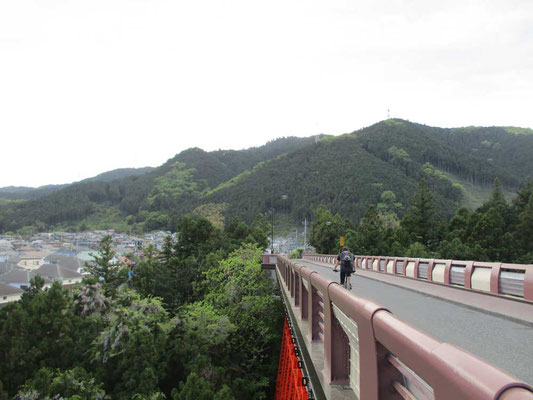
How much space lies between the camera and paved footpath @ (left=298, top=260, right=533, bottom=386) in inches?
140

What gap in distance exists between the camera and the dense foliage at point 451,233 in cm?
4025

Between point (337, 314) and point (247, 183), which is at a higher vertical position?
point (247, 183)

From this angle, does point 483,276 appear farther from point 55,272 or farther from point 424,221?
point 55,272

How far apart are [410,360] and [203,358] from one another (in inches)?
843

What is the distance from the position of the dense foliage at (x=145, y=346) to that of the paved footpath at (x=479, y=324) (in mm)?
12891

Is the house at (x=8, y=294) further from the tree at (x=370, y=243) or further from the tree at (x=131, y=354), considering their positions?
the tree at (x=370, y=243)

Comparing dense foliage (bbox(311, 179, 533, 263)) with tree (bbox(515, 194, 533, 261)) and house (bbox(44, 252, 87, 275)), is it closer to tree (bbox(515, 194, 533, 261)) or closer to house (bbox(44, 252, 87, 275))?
tree (bbox(515, 194, 533, 261))

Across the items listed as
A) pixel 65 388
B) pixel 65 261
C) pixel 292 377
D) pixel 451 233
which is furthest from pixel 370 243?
pixel 65 261

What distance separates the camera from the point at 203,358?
2183 cm

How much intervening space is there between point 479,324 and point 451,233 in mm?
48150

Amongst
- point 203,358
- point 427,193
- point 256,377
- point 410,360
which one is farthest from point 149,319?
point 427,193

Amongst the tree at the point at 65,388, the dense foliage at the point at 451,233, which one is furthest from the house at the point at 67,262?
the tree at the point at 65,388

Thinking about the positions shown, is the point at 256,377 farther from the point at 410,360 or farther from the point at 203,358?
the point at 410,360

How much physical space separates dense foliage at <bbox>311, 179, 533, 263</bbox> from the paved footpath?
3227 cm
